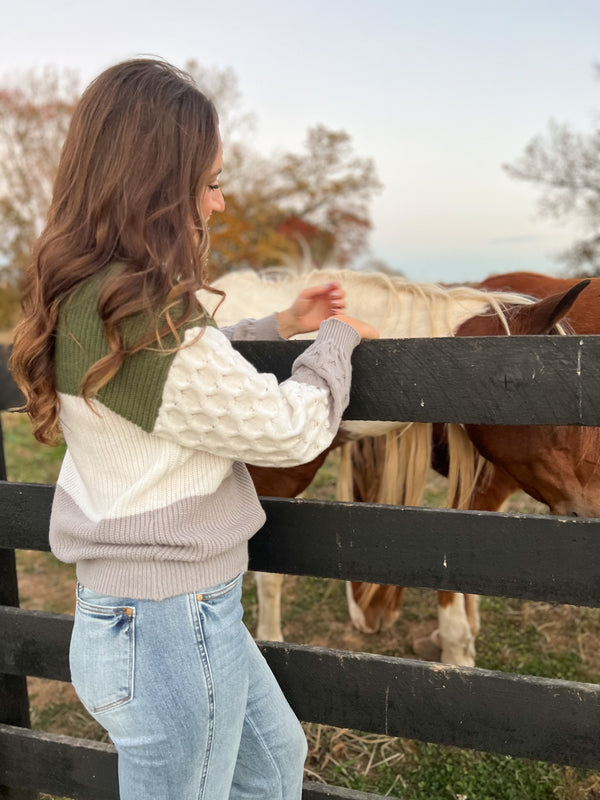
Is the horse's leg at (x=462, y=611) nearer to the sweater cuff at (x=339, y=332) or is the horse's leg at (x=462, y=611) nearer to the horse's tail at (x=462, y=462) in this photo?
the horse's tail at (x=462, y=462)

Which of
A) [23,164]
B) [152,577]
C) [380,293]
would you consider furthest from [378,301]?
[23,164]

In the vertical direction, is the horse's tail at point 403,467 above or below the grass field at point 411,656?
above

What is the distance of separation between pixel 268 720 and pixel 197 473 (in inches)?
25.6

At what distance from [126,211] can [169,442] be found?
44cm

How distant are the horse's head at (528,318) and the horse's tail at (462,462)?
49cm

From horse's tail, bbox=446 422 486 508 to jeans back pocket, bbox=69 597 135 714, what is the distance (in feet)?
5.75

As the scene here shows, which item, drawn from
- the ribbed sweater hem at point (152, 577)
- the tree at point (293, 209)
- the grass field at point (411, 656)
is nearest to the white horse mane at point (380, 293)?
the ribbed sweater hem at point (152, 577)

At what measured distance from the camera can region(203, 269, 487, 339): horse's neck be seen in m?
2.53

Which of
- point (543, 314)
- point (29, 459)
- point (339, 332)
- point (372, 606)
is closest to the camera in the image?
point (339, 332)

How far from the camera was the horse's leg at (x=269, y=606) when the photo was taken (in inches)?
135

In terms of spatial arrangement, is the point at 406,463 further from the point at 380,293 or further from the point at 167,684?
the point at 167,684

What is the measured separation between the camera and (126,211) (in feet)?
3.94

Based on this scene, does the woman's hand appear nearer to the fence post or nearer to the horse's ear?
the horse's ear

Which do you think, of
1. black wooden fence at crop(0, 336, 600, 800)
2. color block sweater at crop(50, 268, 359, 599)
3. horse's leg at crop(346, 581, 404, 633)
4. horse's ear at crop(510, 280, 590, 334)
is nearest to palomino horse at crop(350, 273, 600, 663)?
horse's ear at crop(510, 280, 590, 334)
